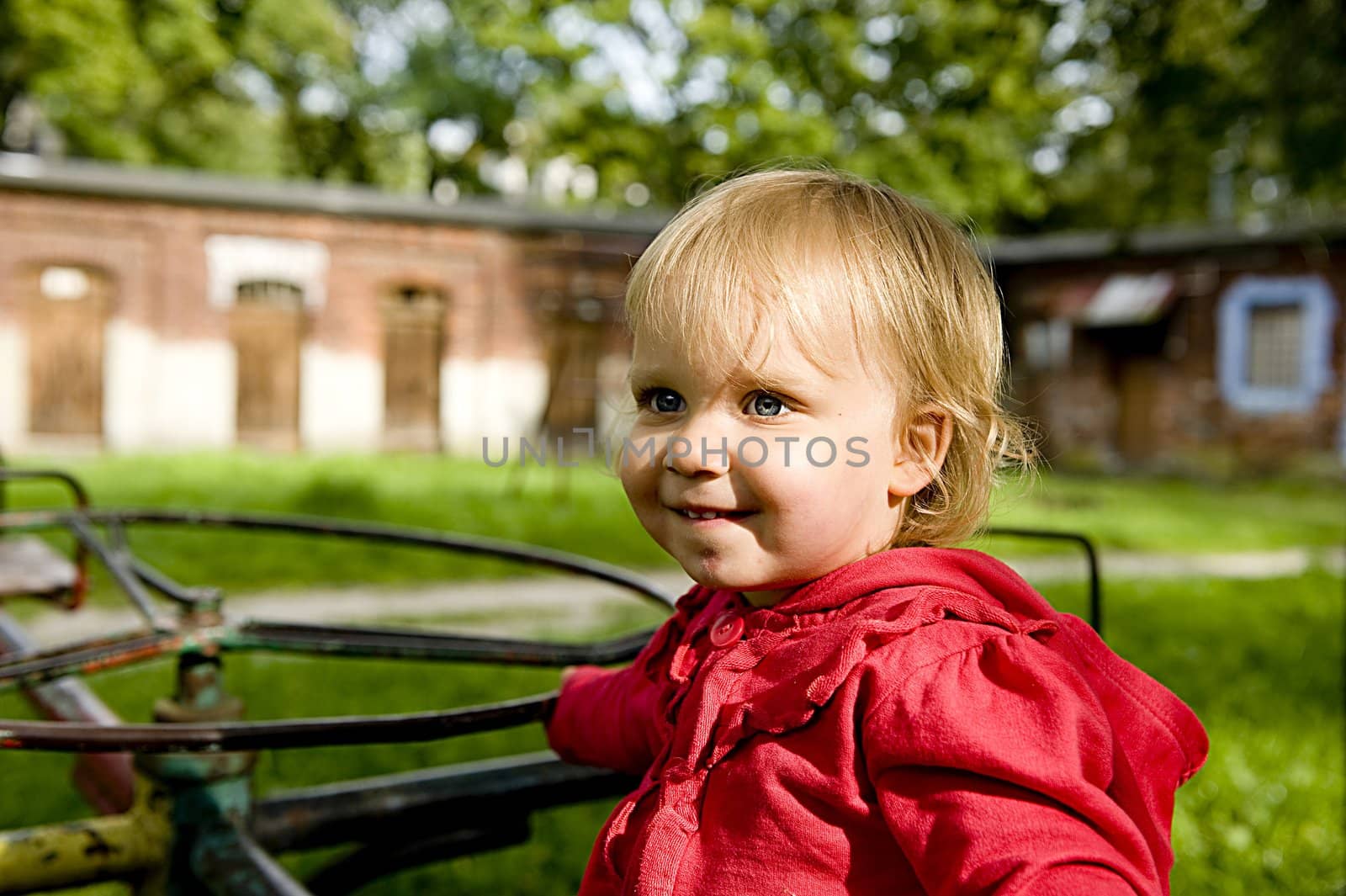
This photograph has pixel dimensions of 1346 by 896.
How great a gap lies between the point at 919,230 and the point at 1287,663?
13.8 feet

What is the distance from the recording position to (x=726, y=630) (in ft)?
3.68

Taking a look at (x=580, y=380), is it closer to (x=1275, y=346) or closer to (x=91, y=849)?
(x=1275, y=346)

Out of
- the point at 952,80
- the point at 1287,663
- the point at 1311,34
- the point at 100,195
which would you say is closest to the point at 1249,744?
the point at 1287,663

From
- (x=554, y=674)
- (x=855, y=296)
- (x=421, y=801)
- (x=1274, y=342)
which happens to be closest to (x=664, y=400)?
(x=855, y=296)

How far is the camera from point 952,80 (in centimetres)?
1530

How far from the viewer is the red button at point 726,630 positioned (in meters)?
1.10

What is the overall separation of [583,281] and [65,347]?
706 cm

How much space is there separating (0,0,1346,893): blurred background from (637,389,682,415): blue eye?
9.84 ft

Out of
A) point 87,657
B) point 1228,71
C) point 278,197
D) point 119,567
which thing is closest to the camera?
point 87,657

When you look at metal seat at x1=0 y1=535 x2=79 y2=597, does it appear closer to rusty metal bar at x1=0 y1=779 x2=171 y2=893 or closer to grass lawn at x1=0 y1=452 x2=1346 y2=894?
grass lawn at x1=0 y1=452 x2=1346 y2=894

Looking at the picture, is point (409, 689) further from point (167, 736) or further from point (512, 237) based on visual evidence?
point (512, 237)

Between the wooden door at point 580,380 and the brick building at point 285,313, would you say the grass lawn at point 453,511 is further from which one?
the wooden door at point 580,380

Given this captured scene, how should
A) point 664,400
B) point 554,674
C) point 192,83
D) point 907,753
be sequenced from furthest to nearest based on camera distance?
1. point 192,83
2. point 554,674
3. point 664,400
4. point 907,753

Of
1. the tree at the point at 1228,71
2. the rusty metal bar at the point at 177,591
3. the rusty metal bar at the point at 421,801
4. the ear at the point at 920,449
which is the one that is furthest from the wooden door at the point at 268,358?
the ear at the point at 920,449
